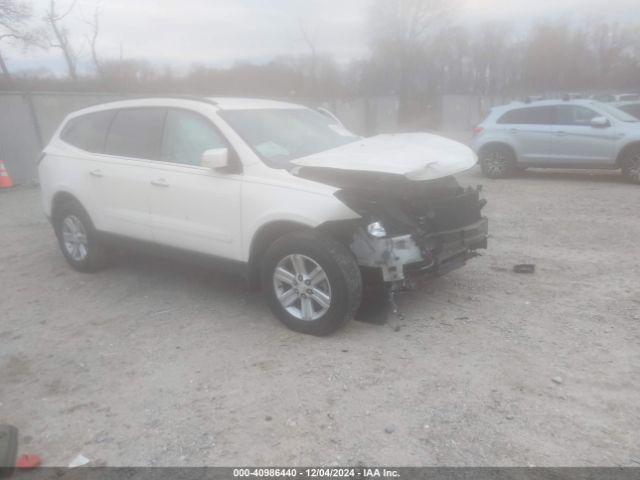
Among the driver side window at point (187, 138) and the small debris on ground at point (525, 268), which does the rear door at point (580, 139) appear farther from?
the driver side window at point (187, 138)

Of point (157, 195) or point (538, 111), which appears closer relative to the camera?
point (157, 195)

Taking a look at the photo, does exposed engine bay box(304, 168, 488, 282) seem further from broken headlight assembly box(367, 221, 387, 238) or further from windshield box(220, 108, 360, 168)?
windshield box(220, 108, 360, 168)

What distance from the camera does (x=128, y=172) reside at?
498 cm

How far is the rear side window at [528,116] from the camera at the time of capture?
10914mm

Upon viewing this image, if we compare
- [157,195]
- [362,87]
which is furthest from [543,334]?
[362,87]

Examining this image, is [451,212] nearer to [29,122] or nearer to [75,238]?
[75,238]

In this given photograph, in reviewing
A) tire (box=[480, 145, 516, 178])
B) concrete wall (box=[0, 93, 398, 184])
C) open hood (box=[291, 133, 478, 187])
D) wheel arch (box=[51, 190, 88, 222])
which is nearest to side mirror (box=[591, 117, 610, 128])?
tire (box=[480, 145, 516, 178])

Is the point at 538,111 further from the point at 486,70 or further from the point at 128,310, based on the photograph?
the point at 486,70

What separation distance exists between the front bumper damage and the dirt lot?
0.49 m

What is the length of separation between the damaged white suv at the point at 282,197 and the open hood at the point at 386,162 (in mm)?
11

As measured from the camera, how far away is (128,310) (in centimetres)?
478

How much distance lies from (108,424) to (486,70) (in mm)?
49071

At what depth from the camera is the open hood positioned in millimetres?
3801

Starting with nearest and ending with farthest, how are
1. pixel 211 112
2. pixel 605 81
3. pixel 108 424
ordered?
pixel 108 424 < pixel 211 112 < pixel 605 81
